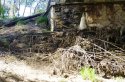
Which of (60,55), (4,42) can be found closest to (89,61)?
(60,55)

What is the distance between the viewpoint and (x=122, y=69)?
20.8 feet

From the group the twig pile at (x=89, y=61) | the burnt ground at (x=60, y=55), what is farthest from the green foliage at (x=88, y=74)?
the twig pile at (x=89, y=61)

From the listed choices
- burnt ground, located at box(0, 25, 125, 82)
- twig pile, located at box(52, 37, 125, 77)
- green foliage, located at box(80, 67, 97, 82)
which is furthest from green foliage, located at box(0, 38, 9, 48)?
green foliage, located at box(80, 67, 97, 82)

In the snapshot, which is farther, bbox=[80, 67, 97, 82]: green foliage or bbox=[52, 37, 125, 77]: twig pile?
bbox=[52, 37, 125, 77]: twig pile

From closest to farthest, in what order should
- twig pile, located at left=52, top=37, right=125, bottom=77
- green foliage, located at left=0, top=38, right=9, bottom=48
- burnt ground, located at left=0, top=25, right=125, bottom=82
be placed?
burnt ground, located at left=0, top=25, right=125, bottom=82
twig pile, located at left=52, top=37, right=125, bottom=77
green foliage, located at left=0, top=38, right=9, bottom=48

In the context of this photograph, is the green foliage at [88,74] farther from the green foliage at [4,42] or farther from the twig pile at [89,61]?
the green foliage at [4,42]

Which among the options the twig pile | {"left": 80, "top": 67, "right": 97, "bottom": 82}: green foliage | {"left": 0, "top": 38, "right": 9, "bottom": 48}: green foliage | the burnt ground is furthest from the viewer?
{"left": 0, "top": 38, "right": 9, "bottom": 48}: green foliage

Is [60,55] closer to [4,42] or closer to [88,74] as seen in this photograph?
[88,74]

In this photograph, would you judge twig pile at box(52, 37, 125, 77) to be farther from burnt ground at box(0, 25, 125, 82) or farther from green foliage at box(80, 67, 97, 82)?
green foliage at box(80, 67, 97, 82)

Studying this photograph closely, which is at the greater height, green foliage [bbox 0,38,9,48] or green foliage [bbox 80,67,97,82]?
green foliage [bbox 0,38,9,48]

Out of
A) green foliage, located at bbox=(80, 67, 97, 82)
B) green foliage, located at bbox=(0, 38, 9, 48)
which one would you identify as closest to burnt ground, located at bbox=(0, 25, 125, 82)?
green foliage, located at bbox=(0, 38, 9, 48)

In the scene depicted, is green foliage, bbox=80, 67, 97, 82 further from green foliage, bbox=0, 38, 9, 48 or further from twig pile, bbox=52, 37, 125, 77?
green foliage, bbox=0, 38, 9, 48

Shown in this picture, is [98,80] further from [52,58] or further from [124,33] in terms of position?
[124,33]

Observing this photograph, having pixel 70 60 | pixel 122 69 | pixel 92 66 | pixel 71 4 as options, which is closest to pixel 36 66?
pixel 70 60
